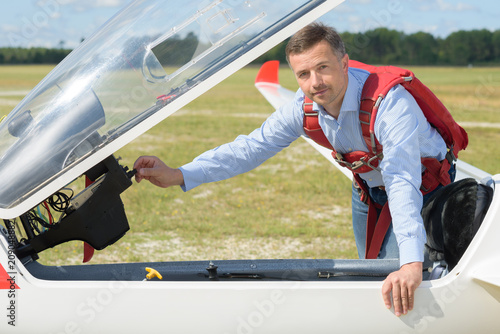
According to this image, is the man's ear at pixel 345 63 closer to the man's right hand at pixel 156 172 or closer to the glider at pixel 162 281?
the glider at pixel 162 281

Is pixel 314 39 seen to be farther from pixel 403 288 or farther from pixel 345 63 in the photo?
pixel 403 288

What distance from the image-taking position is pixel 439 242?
215 cm

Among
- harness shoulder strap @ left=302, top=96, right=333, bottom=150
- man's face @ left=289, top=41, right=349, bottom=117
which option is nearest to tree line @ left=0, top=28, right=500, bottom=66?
harness shoulder strap @ left=302, top=96, right=333, bottom=150

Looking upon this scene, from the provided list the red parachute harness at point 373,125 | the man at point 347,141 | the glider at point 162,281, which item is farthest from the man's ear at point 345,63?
the glider at point 162,281

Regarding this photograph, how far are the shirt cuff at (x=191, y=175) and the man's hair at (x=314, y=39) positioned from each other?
654 millimetres

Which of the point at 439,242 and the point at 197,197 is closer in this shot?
the point at 439,242

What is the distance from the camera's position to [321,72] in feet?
6.73

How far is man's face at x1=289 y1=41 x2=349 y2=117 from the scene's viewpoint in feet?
6.62

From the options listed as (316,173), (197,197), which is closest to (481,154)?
(316,173)

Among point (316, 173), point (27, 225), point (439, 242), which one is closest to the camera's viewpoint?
point (27, 225)

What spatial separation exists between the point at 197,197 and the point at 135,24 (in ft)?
14.9

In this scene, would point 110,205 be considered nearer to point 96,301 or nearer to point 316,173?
point 96,301

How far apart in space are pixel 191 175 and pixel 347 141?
2.31 ft

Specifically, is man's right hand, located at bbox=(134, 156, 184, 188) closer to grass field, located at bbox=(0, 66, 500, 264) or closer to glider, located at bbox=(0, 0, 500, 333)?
glider, located at bbox=(0, 0, 500, 333)
